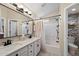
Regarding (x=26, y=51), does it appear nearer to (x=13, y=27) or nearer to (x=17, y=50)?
(x=17, y=50)

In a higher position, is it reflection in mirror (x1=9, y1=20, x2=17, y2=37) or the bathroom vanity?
reflection in mirror (x1=9, y1=20, x2=17, y2=37)

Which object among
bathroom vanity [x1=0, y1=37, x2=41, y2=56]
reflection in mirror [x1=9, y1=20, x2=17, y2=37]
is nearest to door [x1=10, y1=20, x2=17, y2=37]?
reflection in mirror [x1=9, y1=20, x2=17, y2=37]

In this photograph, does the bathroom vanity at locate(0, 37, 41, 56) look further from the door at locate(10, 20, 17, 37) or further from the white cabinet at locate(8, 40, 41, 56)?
the door at locate(10, 20, 17, 37)

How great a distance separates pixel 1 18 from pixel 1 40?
1.39 feet

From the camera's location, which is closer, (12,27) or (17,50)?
(17,50)

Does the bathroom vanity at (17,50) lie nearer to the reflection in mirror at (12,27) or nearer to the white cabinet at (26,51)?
the white cabinet at (26,51)

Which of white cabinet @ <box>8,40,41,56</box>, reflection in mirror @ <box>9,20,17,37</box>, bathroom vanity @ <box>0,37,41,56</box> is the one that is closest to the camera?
bathroom vanity @ <box>0,37,41,56</box>

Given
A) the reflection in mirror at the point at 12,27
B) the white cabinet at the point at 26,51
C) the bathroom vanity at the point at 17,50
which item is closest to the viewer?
the bathroom vanity at the point at 17,50

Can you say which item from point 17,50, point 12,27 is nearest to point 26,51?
point 17,50

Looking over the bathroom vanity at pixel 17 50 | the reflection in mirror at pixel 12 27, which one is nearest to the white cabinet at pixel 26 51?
the bathroom vanity at pixel 17 50

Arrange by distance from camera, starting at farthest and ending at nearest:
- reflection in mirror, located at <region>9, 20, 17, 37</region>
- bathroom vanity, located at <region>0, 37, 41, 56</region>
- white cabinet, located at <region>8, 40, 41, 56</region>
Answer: reflection in mirror, located at <region>9, 20, 17, 37</region> → white cabinet, located at <region>8, 40, 41, 56</region> → bathroom vanity, located at <region>0, 37, 41, 56</region>

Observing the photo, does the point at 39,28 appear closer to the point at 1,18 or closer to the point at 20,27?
the point at 20,27

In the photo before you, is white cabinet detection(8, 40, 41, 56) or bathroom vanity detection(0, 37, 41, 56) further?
white cabinet detection(8, 40, 41, 56)

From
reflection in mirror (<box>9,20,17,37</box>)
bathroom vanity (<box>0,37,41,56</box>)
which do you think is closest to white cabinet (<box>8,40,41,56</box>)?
bathroom vanity (<box>0,37,41,56</box>)
